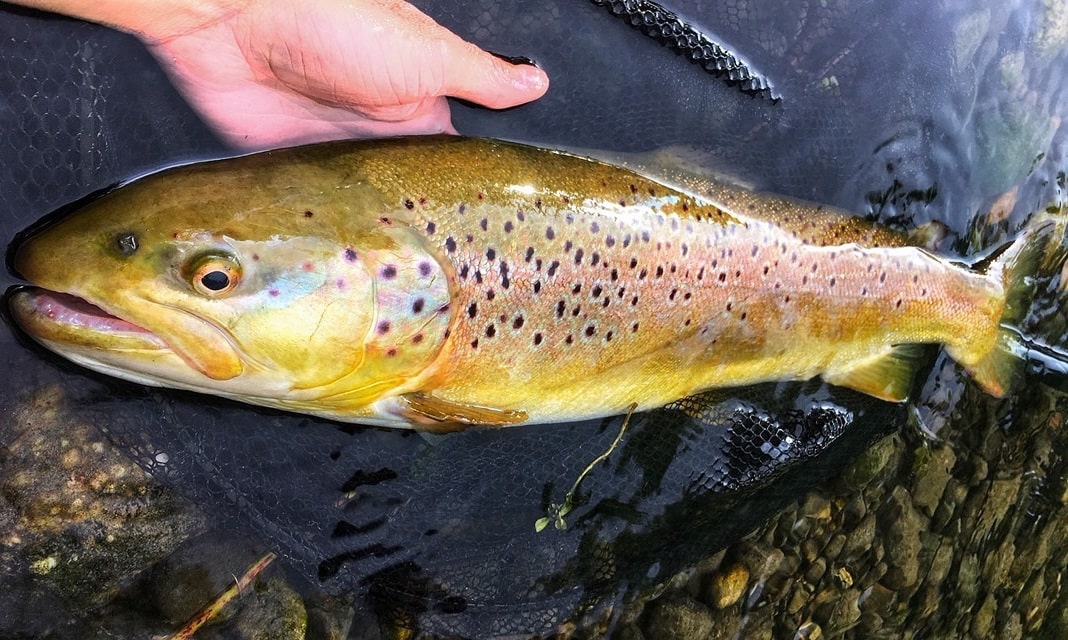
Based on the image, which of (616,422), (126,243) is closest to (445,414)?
(616,422)

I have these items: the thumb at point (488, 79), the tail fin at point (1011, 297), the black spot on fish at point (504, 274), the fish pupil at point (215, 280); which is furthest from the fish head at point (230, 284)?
the tail fin at point (1011, 297)

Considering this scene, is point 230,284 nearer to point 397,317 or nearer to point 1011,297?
point 397,317

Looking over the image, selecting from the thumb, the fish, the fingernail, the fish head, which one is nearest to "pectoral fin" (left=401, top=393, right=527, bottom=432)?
the fish

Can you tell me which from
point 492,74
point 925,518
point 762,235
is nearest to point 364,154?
point 492,74

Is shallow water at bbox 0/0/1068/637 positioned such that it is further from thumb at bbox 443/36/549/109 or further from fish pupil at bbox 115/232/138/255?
fish pupil at bbox 115/232/138/255

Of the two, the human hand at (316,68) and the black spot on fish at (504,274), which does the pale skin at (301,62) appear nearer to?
the human hand at (316,68)
